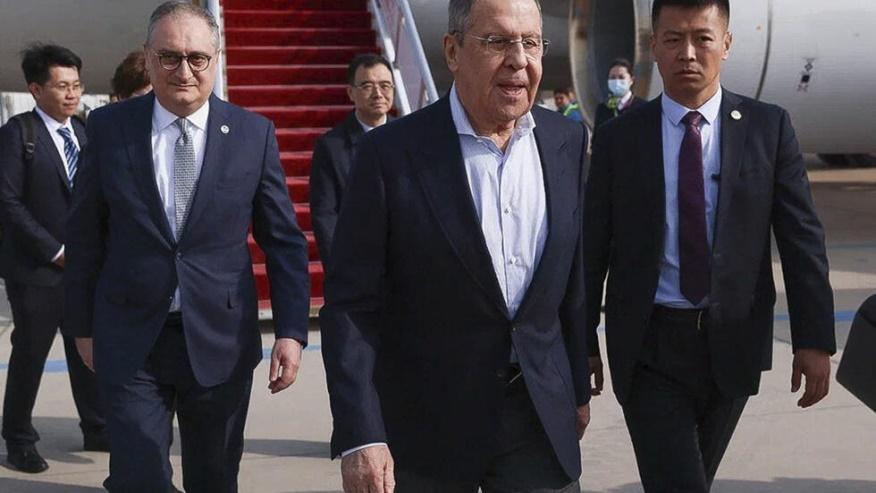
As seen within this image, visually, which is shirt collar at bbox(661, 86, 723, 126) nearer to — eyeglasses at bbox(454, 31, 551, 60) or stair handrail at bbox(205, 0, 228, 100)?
eyeglasses at bbox(454, 31, 551, 60)

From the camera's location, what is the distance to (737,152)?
2.94 m

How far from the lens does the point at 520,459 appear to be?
2398 mm

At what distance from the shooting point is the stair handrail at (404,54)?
8133 millimetres

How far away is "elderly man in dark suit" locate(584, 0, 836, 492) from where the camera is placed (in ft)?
9.53

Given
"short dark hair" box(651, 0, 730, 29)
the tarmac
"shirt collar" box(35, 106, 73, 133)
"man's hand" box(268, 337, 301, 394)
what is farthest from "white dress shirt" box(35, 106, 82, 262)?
"short dark hair" box(651, 0, 730, 29)

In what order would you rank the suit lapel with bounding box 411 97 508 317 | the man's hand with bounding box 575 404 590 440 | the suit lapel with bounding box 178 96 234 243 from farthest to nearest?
the suit lapel with bounding box 178 96 234 243 < the man's hand with bounding box 575 404 590 440 < the suit lapel with bounding box 411 97 508 317

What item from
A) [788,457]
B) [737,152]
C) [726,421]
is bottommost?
[788,457]

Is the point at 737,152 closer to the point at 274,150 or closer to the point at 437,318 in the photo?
the point at 437,318

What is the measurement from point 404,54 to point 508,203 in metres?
6.71

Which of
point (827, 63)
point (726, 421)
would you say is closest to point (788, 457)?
point (726, 421)

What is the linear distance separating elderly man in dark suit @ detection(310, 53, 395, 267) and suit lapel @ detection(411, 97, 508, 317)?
1.99m

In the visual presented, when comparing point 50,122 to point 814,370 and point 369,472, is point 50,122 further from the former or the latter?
point 814,370

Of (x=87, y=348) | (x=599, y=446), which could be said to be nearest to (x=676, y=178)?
(x=87, y=348)

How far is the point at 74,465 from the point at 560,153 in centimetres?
Result: 296
